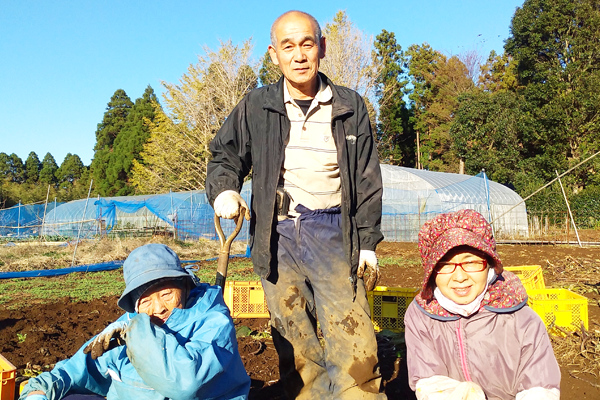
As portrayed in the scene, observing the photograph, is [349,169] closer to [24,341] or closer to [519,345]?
[519,345]

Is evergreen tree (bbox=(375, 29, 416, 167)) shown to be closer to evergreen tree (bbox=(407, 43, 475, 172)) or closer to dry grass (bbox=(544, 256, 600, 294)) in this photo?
evergreen tree (bbox=(407, 43, 475, 172))

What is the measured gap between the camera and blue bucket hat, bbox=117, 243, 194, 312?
211 cm

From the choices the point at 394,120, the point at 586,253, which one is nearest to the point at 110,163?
the point at 394,120

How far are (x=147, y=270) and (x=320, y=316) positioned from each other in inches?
39.5

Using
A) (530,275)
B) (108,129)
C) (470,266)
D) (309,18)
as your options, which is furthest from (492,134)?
(108,129)

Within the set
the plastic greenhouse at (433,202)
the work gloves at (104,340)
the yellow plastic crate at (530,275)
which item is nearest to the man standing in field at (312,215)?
the work gloves at (104,340)

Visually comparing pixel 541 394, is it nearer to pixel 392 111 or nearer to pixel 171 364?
pixel 171 364

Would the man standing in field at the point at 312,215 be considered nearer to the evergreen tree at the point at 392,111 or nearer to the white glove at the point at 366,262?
the white glove at the point at 366,262

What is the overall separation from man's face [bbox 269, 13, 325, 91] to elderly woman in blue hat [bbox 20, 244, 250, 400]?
1.16 meters

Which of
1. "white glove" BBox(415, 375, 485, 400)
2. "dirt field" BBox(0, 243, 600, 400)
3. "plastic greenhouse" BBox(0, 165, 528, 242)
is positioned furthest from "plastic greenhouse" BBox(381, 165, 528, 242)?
"white glove" BBox(415, 375, 485, 400)

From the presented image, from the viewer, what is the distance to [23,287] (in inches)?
370

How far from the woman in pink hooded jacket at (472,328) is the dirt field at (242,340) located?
55.0 inches

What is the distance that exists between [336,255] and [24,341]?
4.00 metres

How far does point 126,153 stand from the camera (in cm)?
4306
